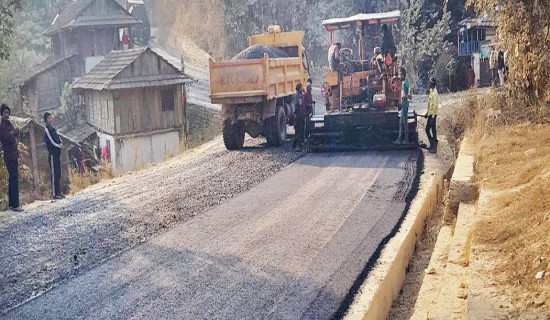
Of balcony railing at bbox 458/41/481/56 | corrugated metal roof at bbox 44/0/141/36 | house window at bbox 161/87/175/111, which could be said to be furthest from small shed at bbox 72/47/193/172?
balcony railing at bbox 458/41/481/56

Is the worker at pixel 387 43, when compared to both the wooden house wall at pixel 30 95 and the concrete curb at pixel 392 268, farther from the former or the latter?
the wooden house wall at pixel 30 95

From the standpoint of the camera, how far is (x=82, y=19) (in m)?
34.5

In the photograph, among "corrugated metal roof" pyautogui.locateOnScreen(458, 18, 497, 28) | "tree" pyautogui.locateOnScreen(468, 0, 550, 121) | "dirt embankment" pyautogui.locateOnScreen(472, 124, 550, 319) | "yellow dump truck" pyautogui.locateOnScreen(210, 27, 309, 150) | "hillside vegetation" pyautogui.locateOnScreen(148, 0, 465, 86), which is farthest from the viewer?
"hillside vegetation" pyautogui.locateOnScreen(148, 0, 465, 86)

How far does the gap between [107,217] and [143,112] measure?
1721 cm

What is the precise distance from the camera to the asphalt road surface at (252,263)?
5062 mm

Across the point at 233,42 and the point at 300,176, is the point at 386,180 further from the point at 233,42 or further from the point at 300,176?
the point at 233,42

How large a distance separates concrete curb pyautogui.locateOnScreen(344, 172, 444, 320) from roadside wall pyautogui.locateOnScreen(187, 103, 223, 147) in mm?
18008

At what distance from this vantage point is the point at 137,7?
47156 millimetres

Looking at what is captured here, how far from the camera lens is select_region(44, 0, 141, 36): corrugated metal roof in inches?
1352

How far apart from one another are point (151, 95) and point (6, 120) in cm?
1584

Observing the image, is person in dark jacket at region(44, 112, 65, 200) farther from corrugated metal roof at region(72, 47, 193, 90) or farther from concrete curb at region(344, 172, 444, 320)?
corrugated metal roof at region(72, 47, 193, 90)

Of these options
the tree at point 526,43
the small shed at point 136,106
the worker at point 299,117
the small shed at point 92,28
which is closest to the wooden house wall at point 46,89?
the small shed at point 92,28

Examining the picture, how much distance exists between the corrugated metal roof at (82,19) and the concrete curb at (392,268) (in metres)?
30.0

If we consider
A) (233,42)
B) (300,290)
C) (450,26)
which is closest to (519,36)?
(300,290)
